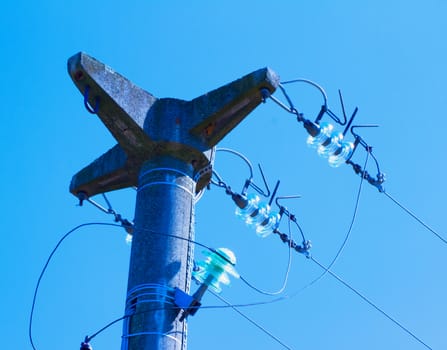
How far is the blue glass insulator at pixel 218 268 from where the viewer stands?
813cm

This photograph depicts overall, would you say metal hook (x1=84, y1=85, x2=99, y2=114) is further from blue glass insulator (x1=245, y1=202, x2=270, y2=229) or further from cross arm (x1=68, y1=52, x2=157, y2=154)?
blue glass insulator (x1=245, y1=202, x2=270, y2=229)

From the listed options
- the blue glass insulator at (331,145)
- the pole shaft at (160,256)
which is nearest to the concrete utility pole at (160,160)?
the pole shaft at (160,256)

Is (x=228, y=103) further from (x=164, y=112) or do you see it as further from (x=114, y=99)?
(x=114, y=99)

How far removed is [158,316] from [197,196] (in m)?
1.63

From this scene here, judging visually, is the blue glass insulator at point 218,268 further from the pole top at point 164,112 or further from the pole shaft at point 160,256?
the pole top at point 164,112

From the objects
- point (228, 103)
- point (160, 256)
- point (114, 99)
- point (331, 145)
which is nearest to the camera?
point (160, 256)

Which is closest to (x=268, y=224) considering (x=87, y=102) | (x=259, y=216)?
(x=259, y=216)

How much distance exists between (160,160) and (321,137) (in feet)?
6.61

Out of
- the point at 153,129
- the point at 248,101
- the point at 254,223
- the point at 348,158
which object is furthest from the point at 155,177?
the point at 348,158

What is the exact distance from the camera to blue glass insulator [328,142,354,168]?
33.9 ft

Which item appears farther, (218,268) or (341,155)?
(341,155)

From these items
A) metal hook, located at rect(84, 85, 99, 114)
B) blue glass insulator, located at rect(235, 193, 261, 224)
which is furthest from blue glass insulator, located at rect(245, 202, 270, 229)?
metal hook, located at rect(84, 85, 99, 114)

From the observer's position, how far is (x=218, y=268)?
8180mm

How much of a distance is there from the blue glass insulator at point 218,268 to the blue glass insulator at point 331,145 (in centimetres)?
229
